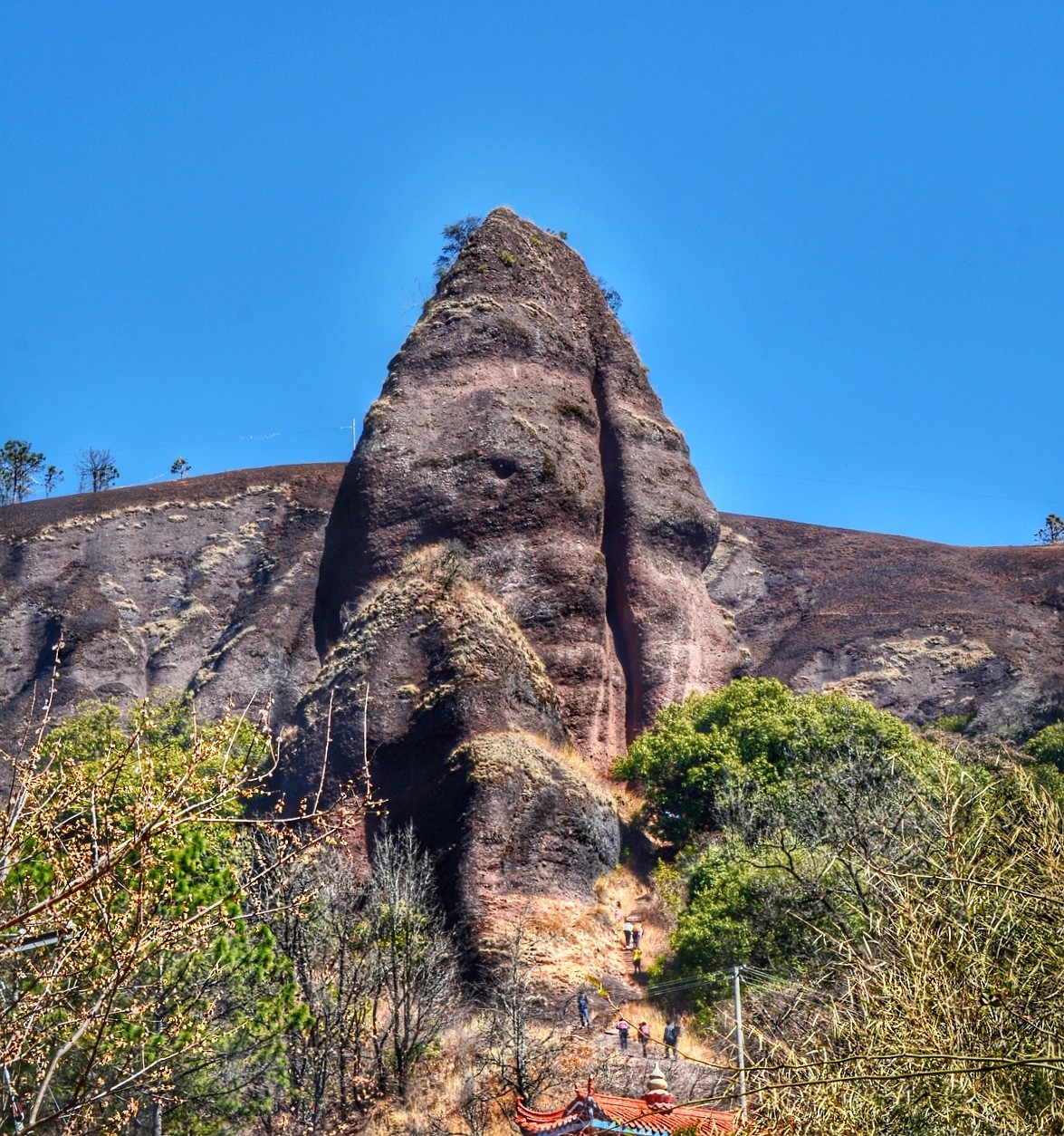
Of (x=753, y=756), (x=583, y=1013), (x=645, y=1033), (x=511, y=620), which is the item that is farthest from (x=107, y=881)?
(x=753, y=756)

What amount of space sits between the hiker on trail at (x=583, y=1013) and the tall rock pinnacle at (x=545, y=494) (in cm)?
646

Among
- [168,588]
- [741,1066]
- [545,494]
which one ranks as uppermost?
[168,588]

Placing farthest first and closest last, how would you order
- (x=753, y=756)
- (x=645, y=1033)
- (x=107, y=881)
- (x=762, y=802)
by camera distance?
(x=753, y=756) → (x=762, y=802) → (x=645, y=1033) → (x=107, y=881)

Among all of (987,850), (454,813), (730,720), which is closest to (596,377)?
(730,720)

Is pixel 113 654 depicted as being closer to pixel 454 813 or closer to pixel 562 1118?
pixel 454 813

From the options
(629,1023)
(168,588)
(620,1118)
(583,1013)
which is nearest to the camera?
(620,1118)

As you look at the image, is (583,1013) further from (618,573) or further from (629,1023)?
(618,573)

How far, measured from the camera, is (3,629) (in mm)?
62844

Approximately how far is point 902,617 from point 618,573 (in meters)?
24.2

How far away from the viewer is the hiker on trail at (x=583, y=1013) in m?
25.3

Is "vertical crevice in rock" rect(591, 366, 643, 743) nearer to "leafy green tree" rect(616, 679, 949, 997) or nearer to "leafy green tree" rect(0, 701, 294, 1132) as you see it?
"leafy green tree" rect(616, 679, 949, 997)

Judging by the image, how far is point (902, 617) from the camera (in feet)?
193

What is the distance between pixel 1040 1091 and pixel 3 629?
60.5m

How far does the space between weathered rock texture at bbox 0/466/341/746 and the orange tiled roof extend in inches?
1455
